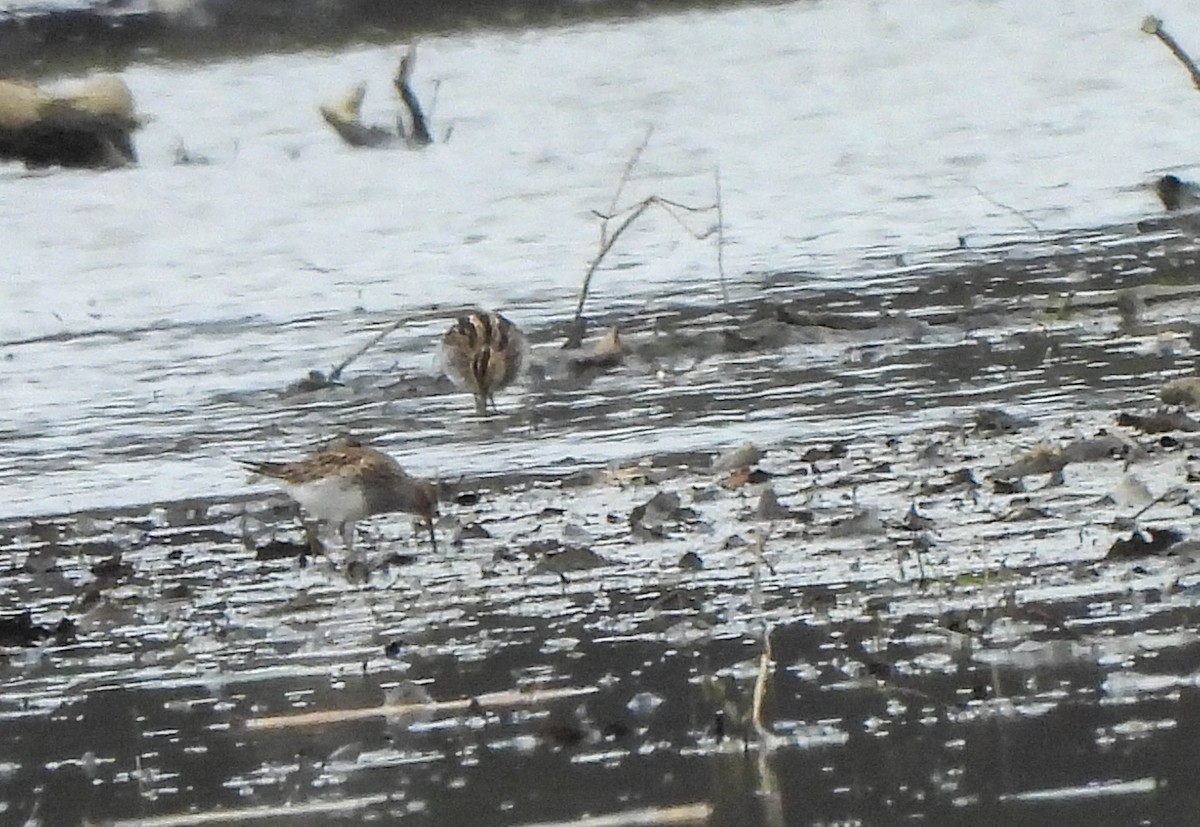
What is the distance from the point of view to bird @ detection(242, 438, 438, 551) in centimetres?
602

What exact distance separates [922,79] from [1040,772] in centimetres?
1207

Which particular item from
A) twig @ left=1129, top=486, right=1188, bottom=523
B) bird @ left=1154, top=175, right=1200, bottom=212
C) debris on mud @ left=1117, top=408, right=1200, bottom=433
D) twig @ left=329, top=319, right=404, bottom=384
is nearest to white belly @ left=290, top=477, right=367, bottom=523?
twig @ left=1129, top=486, right=1188, bottom=523

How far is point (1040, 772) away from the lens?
4.00 metres

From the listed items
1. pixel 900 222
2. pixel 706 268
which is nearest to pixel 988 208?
pixel 900 222

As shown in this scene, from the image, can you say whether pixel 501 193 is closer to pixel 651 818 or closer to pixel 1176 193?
pixel 1176 193

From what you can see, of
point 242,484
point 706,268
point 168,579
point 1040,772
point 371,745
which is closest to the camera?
point 1040,772

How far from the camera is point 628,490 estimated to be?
627 cm

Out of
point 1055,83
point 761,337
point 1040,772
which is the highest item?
point 1055,83

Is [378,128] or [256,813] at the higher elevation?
[378,128]

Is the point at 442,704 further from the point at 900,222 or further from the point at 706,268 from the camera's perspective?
the point at 900,222

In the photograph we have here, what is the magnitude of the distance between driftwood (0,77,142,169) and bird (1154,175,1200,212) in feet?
21.6

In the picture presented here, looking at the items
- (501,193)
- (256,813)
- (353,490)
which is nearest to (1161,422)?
(353,490)

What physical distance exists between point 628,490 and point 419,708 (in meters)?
1.71

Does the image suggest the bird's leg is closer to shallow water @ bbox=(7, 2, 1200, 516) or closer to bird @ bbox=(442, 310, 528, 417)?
shallow water @ bbox=(7, 2, 1200, 516)
